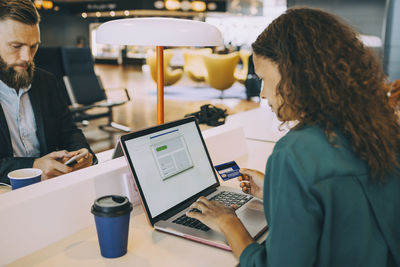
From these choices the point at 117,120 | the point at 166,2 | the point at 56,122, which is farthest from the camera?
the point at 166,2

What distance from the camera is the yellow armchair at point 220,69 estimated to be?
848 cm

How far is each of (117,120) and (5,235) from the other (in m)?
5.73

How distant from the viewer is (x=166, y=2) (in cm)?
1567

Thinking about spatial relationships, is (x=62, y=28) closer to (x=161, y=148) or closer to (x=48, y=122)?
(x=48, y=122)

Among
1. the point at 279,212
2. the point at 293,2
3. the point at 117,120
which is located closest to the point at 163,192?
the point at 279,212

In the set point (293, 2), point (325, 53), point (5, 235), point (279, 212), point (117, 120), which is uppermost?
point (293, 2)

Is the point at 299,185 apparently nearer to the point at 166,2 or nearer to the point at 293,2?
Answer: the point at 293,2

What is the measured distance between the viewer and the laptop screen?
3.73 feet

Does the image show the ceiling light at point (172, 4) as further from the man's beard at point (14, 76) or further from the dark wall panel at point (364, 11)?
the man's beard at point (14, 76)

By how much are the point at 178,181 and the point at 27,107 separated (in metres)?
1.12

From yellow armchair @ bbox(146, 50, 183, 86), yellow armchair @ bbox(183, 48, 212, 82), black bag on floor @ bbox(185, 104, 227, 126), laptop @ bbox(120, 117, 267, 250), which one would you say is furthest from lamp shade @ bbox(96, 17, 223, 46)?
yellow armchair @ bbox(183, 48, 212, 82)

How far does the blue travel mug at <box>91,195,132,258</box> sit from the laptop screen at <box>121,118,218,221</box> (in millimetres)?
162

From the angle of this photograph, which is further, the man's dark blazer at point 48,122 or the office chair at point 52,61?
the office chair at point 52,61

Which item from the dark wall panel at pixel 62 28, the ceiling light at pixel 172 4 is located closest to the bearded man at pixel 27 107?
the ceiling light at pixel 172 4
